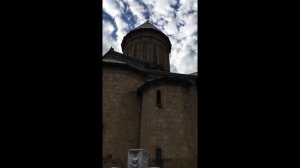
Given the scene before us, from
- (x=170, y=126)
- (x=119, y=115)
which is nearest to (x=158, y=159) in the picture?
(x=170, y=126)

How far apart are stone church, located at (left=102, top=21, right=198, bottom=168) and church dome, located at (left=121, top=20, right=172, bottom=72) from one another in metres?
3.86

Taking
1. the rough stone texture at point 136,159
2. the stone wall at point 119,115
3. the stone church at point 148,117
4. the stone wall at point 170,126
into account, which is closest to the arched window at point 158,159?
the stone church at point 148,117

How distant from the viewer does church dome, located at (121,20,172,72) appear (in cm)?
1881

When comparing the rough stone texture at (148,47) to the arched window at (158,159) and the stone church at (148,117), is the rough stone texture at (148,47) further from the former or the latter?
the arched window at (158,159)

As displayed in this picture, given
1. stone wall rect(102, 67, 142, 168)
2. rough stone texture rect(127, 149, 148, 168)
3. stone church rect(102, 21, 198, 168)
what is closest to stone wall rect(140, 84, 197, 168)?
stone church rect(102, 21, 198, 168)

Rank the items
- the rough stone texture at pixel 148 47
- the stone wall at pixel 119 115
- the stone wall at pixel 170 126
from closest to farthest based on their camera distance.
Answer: the stone wall at pixel 170 126, the stone wall at pixel 119 115, the rough stone texture at pixel 148 47

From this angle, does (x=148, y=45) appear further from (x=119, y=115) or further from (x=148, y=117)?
(x=119, y=115)

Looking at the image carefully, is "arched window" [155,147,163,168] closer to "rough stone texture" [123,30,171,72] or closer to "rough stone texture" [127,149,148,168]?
"rough stone texture" [127,149,148,168]

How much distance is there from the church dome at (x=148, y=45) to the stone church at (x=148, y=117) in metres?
3.86

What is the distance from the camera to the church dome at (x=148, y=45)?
18812 millimetres
